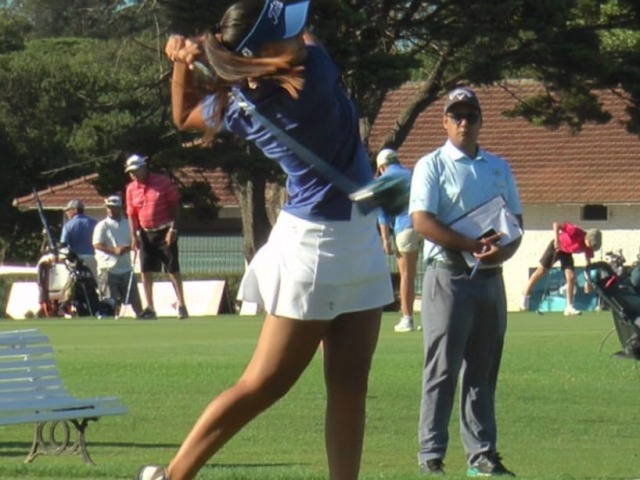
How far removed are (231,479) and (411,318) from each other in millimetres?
12419

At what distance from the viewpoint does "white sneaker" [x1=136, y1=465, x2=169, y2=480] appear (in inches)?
268

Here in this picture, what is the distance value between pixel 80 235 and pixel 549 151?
90.6ft

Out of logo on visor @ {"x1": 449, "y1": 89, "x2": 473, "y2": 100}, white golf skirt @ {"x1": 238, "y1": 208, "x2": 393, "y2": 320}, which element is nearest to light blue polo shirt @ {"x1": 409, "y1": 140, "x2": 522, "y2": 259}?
logo on visor @ {"x1": 449, "y1": 89, "x2": 473, "y2": 100}

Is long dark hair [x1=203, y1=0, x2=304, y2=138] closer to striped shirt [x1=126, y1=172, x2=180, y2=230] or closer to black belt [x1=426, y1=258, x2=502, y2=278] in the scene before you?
black belt [x1=426, y1=258, x2=502, y2=278]

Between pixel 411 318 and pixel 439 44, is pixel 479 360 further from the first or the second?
pixel 439 44

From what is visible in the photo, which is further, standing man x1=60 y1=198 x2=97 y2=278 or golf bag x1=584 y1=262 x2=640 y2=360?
standing man x1=60 y1=198 x2=97 y2=278

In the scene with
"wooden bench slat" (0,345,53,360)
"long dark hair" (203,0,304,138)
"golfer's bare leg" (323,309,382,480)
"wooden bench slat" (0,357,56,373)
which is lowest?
"wooden bench slat" (0,357,56,373)

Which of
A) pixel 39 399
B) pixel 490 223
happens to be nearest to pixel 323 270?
pixel 490 223

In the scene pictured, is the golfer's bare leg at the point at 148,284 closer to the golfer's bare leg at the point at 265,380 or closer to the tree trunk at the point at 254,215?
the tree trunk at the point at 254,215

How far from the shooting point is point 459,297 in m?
9.70

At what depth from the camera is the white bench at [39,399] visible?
10.6 metres

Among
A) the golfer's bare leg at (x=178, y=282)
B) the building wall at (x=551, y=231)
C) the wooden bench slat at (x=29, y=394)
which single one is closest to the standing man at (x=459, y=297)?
the wooden bench slat at (x=29, y=394)

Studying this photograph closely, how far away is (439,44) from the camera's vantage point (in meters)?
40.2

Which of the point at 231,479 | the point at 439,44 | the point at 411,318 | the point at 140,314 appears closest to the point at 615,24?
the point at 439,44
